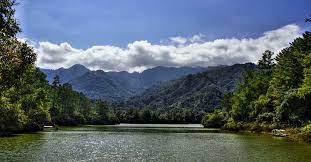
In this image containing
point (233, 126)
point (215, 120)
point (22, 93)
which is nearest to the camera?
point (22, 93)

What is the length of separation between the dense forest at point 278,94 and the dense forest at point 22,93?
48.1 m

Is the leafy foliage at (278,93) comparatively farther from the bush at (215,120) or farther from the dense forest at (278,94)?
the bush at (215,120)

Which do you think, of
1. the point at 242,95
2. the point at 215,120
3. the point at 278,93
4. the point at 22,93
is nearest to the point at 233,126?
the point at 242,95

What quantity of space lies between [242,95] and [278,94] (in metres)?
33.3

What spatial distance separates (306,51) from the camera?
305 ft

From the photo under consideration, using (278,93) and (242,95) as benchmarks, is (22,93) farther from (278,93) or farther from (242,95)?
(242,95)

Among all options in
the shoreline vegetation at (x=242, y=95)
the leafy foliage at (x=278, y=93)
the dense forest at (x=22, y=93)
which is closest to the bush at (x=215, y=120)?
A: the shoreline vegetation at (x=242, y=95)

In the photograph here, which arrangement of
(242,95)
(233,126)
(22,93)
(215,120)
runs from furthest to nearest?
1. (215,120)
2. (242,95)
3. (233,126)
4. (22,93)

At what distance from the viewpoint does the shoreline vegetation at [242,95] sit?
29.9 m

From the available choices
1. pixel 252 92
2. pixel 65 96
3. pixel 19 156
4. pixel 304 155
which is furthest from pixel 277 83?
pixel 65 96

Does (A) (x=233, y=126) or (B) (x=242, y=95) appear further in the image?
(B) (x=242, y=95)

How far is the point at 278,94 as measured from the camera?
99062mm

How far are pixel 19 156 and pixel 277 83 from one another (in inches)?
3017

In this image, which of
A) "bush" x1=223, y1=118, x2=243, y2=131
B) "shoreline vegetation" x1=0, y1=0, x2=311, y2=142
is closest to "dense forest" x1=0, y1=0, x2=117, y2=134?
"shoreline vegetation" x1=0, y1=0, x2=311, y2=142
